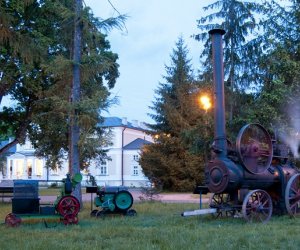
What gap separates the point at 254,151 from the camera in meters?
12.0

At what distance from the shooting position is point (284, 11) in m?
21.9

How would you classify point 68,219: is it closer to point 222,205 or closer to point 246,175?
point 222,205

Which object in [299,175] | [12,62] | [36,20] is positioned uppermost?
[36,20]

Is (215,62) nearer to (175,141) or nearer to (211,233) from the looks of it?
(211,233)

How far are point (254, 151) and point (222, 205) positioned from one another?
154 cm

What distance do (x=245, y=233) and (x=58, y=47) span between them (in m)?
15.2

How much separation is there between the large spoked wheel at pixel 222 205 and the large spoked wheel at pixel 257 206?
475mm

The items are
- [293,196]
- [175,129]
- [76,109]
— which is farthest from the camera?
[175,129]

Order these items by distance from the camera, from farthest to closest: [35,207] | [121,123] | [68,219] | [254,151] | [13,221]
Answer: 1. [121,123]
2. [254,151]
3. [35,207]
4. [68,219]
5. [13,221]

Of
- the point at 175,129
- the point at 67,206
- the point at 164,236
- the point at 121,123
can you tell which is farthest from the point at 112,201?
the point at 121,123

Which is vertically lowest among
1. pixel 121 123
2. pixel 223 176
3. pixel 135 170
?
pixel 223 176

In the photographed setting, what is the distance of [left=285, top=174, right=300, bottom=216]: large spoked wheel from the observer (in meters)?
12.4

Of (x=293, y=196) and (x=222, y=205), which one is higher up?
(x=293, y=196)

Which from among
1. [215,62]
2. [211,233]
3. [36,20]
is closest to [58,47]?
[36,20]
